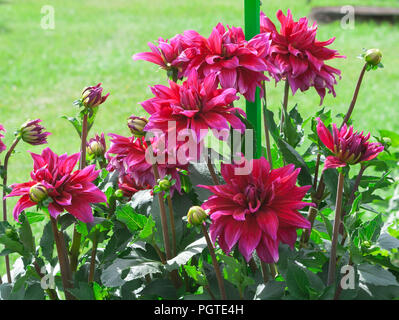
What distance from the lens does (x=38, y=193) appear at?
0.66m

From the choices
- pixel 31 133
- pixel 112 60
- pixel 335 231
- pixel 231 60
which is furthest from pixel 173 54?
pixel 112 60

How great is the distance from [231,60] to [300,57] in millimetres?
149

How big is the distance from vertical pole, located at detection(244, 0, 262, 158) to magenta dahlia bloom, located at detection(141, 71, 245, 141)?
0.12 meters

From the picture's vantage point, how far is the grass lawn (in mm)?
3189

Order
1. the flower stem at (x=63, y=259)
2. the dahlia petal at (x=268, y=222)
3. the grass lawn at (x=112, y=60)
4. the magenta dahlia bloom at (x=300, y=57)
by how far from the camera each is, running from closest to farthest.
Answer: the dahlia petal at (x=268, y=222) → the flower stem at (x=63, y=259) → the magenta dahlia bloom at (x=300, y=57) → the grass lawn at (x=112, y=60)

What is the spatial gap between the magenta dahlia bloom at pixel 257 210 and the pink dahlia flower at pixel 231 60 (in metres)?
0.12

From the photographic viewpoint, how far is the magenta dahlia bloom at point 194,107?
26.2 inches

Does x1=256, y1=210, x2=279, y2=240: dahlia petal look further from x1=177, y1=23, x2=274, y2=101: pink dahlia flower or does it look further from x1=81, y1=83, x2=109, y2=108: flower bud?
x1=81, y1=83, x2=109, y2=108: flower bud

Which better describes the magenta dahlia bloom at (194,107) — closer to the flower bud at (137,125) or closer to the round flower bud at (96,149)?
the flower bud at (137,125)

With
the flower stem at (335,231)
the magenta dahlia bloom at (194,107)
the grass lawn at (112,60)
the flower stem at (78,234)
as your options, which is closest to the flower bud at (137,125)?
the magenta dahlia bloom at (194,107)

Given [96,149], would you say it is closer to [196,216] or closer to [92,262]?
[92,262]

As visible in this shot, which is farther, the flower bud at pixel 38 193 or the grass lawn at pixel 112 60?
the grass lawn at pixel 112 60

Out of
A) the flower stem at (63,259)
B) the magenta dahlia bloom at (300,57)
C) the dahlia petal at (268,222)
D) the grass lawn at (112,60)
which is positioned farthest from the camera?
the grass lawn at (112,60)
